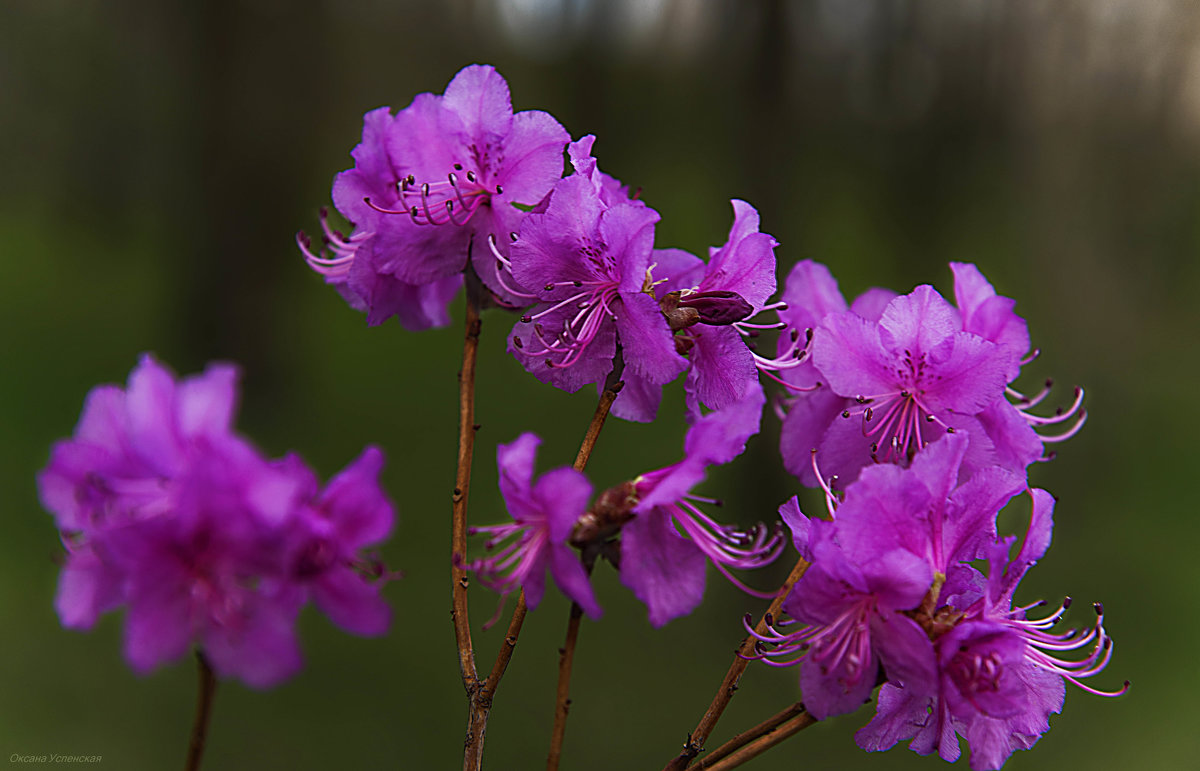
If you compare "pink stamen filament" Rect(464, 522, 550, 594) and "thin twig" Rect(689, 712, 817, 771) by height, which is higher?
"pink stamen filament" Rect(464, 522, 550, 594)

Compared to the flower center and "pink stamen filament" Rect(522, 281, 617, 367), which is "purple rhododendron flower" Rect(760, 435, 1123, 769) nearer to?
"pink stamen filament" Rect(522, 281, 617, 367)

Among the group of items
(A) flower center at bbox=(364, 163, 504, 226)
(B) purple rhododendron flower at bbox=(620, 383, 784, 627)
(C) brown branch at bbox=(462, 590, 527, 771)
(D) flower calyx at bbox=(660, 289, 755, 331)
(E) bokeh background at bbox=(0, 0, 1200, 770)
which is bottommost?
(E) bokeh background at bbox=(0, 0, 1200, 770)

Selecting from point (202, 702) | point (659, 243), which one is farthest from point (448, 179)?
point (659, 243)

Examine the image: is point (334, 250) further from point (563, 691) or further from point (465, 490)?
point (563, 691)

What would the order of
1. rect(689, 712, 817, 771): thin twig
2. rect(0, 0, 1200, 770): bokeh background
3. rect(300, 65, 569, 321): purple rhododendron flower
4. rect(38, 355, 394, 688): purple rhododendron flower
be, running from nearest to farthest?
1. rect(38, 355, 394, 688): purple rhododendron flower
2. rect(689, 712, 817, 771): thin twig
3. rect(300, 65, 569, 321): purple rhododendron flower
4. rect(0, 0, 1200, 770): bokeh background

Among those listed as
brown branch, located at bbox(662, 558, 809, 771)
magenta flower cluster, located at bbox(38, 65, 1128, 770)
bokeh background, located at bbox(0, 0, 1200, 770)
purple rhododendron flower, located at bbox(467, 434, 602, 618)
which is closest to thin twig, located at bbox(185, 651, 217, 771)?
magenta flower cluster, located at bbox(38, 65, 1128, 770)

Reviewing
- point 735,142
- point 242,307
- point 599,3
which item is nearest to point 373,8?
point 599,3
